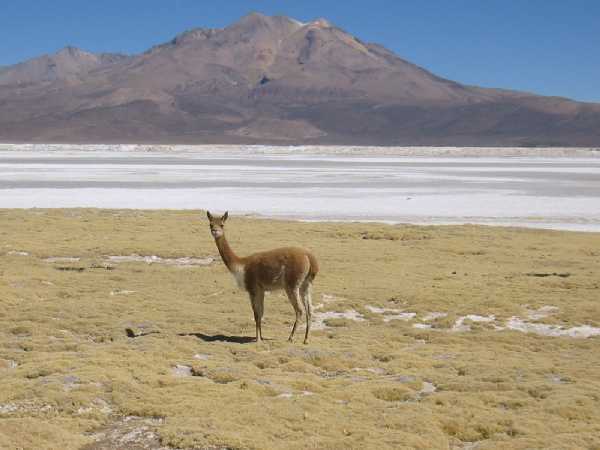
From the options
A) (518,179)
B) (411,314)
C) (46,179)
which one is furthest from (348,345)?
(518,179)

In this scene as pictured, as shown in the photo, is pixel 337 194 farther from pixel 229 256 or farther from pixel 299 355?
pixel 299 355

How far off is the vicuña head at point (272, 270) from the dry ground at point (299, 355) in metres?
0.74

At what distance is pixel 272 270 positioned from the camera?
11.2 m

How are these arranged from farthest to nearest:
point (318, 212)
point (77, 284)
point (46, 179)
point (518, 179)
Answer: point (518, 179), point (46, 179), point (318, 212), point (77, 284)

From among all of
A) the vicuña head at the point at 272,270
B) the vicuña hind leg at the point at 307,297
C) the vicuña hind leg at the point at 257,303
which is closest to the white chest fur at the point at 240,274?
the vicuña head at the point at 272,270

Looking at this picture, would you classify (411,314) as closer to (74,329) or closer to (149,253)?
(74,329)

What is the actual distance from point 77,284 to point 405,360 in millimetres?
8001

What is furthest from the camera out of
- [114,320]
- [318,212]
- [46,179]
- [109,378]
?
[46,179]

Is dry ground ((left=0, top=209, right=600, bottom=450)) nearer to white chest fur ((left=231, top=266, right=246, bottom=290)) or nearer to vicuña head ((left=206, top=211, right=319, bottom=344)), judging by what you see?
vicuña head ((left=206, top=211, right=319, bottom=344))

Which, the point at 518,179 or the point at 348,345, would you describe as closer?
the point at 348,345

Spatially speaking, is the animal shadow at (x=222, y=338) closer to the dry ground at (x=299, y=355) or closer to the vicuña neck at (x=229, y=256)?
the dry ground at (x=299, y=355)

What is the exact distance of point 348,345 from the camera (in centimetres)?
1187

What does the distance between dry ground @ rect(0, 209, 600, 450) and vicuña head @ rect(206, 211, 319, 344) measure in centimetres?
74

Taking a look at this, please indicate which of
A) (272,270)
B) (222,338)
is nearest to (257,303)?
(272,270)
